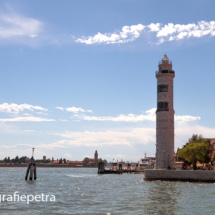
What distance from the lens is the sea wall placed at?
51.8 meters

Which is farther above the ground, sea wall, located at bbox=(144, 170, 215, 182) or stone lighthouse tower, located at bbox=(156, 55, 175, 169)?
stone lighthouse tower, located at bbox=(156, 55, 175, 169)

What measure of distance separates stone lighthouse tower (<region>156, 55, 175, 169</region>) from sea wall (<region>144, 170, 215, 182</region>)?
14.9 meters

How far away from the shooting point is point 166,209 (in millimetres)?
27609

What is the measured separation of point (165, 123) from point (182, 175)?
18.3 meters

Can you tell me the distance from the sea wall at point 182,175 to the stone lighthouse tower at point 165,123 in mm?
14945

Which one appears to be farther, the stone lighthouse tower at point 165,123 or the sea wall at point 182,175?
the stone lighthouse tower at point 165,123

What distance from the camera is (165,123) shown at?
7025 centimetres

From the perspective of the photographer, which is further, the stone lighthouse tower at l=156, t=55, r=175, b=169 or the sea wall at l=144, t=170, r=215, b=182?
the stone lighthouse tower at l=156, t=55, r=175, b=169

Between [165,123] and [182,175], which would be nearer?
[182,175]

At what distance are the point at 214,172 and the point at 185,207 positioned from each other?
81.1ft

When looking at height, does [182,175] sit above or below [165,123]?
below

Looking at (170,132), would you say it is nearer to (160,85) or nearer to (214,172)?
(160,85)

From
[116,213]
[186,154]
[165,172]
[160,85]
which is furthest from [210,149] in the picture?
[116,213]

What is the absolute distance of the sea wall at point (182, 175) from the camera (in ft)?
170
